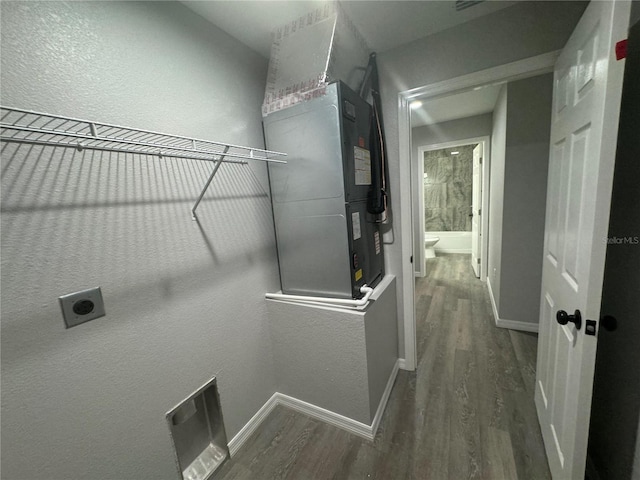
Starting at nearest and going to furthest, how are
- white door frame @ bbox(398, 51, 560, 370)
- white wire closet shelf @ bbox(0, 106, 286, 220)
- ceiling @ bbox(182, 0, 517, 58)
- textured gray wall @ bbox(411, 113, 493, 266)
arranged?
white wire closet shelf @ bbox(0, 106, 286, 220) < ceiling @ bbox(182, 0, 517, 58) < white door frame @ bbox(398, 51, 560, 370) < textured gray wall @ bbox(411, 113, 493, 266)

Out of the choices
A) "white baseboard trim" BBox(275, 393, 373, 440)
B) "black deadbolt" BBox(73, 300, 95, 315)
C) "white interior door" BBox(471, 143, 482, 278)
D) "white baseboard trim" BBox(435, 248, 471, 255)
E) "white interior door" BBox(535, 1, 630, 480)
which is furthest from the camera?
"white baseboard trim" BBox(435, 248, 471, 255)

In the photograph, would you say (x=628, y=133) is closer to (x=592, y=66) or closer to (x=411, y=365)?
(x=592, y=66)

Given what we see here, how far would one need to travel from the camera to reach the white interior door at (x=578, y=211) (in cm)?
78

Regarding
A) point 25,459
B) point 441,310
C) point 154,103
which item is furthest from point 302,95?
point 441,310

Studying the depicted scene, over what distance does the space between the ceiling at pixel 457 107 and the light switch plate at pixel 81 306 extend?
2.98 meters

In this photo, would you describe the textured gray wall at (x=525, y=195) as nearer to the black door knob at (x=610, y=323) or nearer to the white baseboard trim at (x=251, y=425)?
the black door knob at (x=610, y=323)

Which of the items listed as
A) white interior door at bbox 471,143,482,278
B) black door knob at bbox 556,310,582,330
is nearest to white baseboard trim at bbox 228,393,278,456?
black door knob at bbox 556,310,582,330

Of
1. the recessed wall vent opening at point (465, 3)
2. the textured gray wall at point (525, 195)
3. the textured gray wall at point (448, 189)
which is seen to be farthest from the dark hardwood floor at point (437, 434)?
the textured gray wall at point (448, 189)

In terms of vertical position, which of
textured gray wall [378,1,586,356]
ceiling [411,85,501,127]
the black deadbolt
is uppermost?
ceiling [411,85,501,127]

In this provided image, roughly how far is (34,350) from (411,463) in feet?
5.59

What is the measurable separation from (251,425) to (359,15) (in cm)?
246

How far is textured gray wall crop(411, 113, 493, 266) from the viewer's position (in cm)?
353

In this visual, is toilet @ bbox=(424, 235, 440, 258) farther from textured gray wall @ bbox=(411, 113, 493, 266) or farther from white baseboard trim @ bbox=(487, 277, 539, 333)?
Answer: white baseboard trim @ bbox=(487, 277, 539, 333)

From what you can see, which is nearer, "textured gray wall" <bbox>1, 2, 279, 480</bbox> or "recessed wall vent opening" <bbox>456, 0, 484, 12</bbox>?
"textured gray wall" <bbox>1, 2, 279, 480</bbox>
